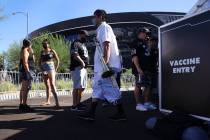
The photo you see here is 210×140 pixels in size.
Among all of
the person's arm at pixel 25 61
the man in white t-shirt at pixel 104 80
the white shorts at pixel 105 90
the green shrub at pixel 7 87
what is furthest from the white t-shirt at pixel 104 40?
the green shrub at pixel 7 87

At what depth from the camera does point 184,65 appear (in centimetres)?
638

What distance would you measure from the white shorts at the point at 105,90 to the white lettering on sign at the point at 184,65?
5.69 ft

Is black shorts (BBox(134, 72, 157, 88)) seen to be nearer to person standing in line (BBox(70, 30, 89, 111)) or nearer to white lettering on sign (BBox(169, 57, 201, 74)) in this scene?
person standing in line (BBox(70, 30, 89, 111))

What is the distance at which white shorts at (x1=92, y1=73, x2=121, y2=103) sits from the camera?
8.35 m

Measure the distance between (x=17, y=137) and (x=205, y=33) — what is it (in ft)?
8.85

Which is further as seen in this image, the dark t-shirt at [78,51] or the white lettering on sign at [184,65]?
the dark t-shirt at [78,51]

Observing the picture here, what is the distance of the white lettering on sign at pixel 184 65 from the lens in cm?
609

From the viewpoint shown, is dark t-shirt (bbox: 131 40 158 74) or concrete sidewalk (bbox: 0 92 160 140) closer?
concrete sidewalk (bbox: 0 92 160 140)

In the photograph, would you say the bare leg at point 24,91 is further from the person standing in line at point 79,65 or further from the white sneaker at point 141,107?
the white sneaker at point 141,107

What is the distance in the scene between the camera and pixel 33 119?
8898mm

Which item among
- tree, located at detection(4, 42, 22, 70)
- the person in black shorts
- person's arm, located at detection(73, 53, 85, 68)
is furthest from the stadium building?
person's arm, located at detection(73, 53, 85, 68)

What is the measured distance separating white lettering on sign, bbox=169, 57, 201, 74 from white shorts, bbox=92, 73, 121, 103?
1736 millimetres

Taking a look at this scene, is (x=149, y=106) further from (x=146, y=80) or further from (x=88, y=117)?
(x=88, y=117)

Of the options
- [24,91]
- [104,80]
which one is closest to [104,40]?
A: [104,80]
